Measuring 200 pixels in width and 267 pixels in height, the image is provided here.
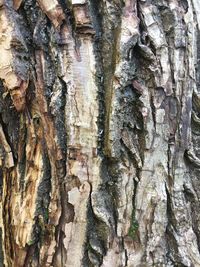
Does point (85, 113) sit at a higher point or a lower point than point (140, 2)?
lower

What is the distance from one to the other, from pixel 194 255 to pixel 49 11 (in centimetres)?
96

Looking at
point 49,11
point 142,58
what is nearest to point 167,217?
point 142,58

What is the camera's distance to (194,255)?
1.52m

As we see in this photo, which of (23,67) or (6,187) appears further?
(6,187)

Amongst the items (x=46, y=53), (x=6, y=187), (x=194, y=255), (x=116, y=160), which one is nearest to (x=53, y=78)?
(x=46, y=53)

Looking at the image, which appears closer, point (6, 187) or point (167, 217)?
point (167, 217)

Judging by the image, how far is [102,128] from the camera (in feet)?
4.90

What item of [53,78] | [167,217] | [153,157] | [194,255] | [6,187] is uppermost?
[53,78]

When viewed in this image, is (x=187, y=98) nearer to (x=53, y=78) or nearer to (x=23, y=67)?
(x=53, y=78)

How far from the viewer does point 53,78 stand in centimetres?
150

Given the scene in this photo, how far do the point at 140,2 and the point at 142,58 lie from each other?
193 mm

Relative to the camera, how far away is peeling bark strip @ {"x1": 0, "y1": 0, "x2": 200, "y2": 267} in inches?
58.4

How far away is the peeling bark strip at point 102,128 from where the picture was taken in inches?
58.4

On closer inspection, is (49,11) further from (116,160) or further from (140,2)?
(116,160)
